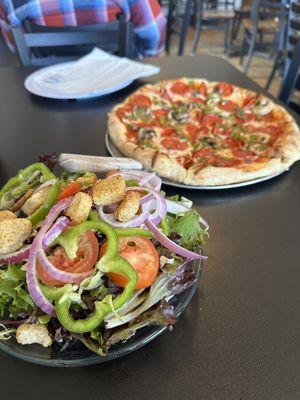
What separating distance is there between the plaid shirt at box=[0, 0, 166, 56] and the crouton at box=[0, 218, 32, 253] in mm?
1759

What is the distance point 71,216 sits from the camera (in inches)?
25.8

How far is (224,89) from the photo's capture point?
1.60 m

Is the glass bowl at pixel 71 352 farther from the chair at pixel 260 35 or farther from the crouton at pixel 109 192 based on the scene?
the chair at pixel 260 35

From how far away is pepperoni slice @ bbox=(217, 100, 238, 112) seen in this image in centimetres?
155

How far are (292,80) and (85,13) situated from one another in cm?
123

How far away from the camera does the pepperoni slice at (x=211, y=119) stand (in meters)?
1.46

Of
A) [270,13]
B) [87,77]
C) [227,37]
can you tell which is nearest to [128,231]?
[87,77]

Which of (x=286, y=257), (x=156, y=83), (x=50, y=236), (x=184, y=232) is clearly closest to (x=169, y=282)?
(x=184, y=232)

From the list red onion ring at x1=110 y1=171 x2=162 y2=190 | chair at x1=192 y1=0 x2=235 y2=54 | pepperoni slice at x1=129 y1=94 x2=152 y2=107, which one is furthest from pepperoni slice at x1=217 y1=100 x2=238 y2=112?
chair at x1=192 y1=0 x2=235 y2=54

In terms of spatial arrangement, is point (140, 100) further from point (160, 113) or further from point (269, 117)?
point (269, 117)

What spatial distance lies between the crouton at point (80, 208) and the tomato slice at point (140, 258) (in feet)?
0.21

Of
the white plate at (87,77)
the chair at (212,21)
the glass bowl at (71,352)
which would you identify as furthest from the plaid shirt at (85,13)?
the chair at (212,21)

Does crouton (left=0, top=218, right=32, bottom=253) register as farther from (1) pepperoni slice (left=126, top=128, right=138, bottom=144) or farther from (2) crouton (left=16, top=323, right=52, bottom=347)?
(1) pepperoni slice (left=126, top=128, right=138, bottom=144)

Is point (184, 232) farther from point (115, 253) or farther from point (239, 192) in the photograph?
point (239, 192)
